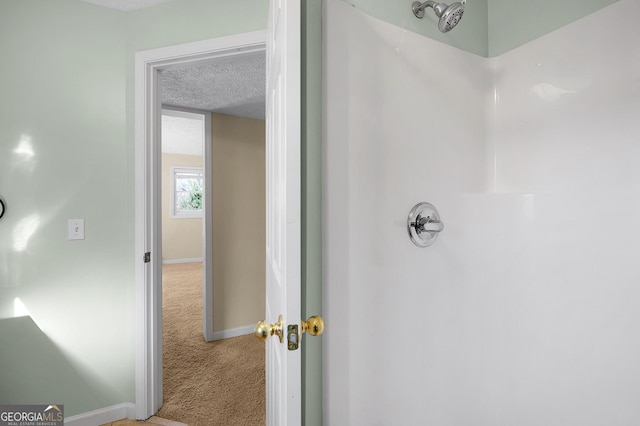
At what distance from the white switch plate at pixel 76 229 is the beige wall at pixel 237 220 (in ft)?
4.26

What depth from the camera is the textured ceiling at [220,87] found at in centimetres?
216

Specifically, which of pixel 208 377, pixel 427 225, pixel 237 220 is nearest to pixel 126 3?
pixel 237 220

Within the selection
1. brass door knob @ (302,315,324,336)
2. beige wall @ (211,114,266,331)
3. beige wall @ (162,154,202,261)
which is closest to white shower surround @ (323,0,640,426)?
brass door knob @ (302,315,324,336)

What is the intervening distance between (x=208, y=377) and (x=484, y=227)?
208cm

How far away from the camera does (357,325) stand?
0.99 metres

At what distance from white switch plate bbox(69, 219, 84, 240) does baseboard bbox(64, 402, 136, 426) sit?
0.95 metres

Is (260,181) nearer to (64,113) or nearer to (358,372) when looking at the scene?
(64,113)

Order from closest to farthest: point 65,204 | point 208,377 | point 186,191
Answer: point 65,204
point 208,377
point 186,191

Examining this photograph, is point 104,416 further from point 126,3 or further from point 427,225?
point 126,3

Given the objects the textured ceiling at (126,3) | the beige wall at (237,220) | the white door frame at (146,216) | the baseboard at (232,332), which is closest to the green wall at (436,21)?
the white door frame at (146,216)

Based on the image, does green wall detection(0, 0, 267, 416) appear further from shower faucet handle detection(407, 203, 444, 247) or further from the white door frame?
shower faucet handle detection(407, 203, 444, 247)

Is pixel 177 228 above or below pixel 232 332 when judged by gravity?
above

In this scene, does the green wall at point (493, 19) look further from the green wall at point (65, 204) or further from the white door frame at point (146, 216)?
the green wall at point (65, 204)

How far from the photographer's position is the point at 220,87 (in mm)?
2439
